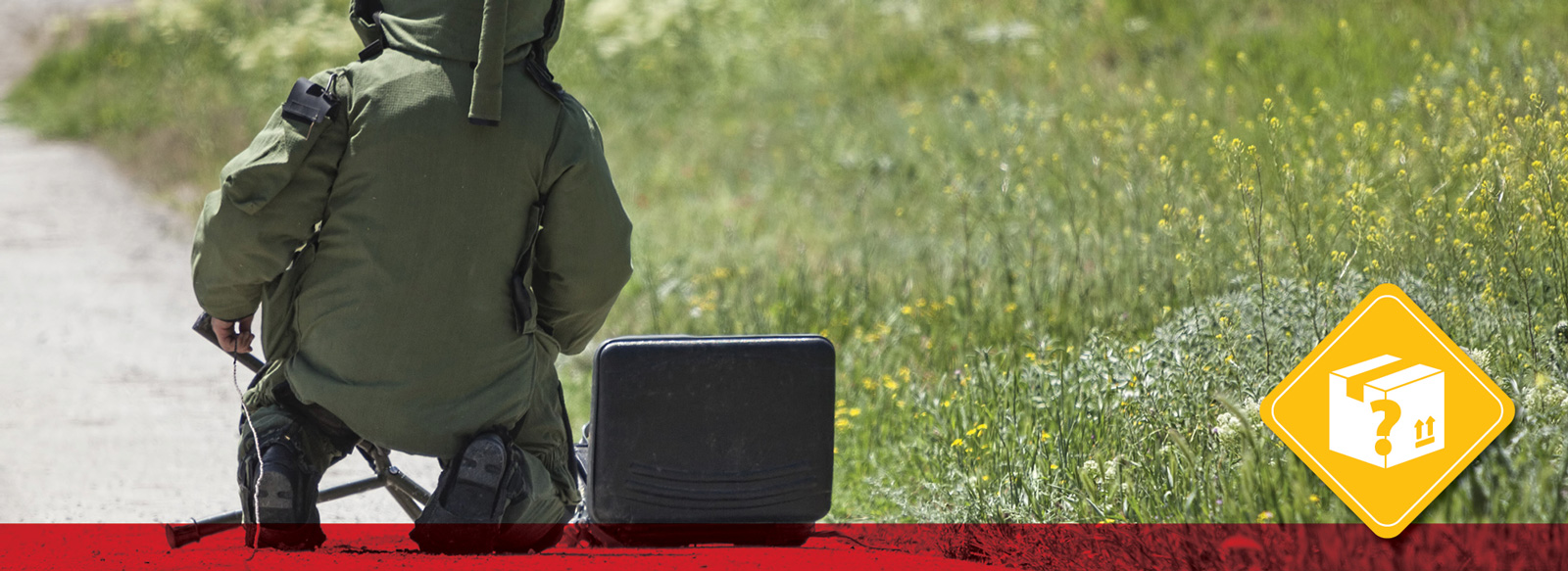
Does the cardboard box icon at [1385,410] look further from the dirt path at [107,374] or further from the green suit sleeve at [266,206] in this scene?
the dirt path at [107,374]

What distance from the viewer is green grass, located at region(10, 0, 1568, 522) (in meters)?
4.13

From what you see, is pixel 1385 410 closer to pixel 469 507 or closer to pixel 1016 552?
pixel 1016 552

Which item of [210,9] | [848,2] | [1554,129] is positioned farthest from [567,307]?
[210,9]

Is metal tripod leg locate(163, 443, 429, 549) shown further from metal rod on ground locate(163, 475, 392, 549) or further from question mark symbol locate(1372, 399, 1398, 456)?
question mark symbol locate(1372, 399, 1398, 456)

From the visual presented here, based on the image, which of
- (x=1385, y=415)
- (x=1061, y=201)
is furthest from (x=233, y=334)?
(x=1061, y=201)

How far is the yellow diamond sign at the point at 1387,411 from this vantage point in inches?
124

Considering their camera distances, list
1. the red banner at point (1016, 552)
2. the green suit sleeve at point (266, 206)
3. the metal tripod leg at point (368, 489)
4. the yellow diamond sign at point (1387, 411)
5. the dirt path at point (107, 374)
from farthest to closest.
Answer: the dirt path at point (107, 374), the metal tripod leg at point (368, 489), the yellow diamond sign at point (1387, 411), the green suit sleeve at point (266, 206), the red banner at point (1016, 552)

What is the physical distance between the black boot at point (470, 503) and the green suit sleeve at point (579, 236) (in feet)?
1.35

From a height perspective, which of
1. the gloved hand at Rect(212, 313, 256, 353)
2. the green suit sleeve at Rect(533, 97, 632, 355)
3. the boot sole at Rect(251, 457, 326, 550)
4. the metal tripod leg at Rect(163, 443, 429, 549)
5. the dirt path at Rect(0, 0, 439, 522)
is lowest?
the dirt path at Rect(0, 0, 439, 522)

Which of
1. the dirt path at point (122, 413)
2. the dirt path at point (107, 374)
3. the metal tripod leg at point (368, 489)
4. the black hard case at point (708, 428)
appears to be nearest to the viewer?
the dirt path at point (122, 413)

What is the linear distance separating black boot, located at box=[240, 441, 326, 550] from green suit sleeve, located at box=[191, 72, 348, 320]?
0.42 m

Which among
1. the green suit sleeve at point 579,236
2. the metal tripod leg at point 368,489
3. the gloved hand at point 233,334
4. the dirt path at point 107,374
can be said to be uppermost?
the green suit sleeve at point 579,236

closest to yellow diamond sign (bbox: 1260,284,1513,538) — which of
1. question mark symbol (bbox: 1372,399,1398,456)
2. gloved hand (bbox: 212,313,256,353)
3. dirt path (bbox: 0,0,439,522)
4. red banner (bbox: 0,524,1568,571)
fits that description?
question mark symbol (bbox: 1372,399,1398,456)

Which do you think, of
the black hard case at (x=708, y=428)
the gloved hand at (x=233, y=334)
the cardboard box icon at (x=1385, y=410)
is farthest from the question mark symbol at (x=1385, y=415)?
the gloved hand at (x=233, y=334)
